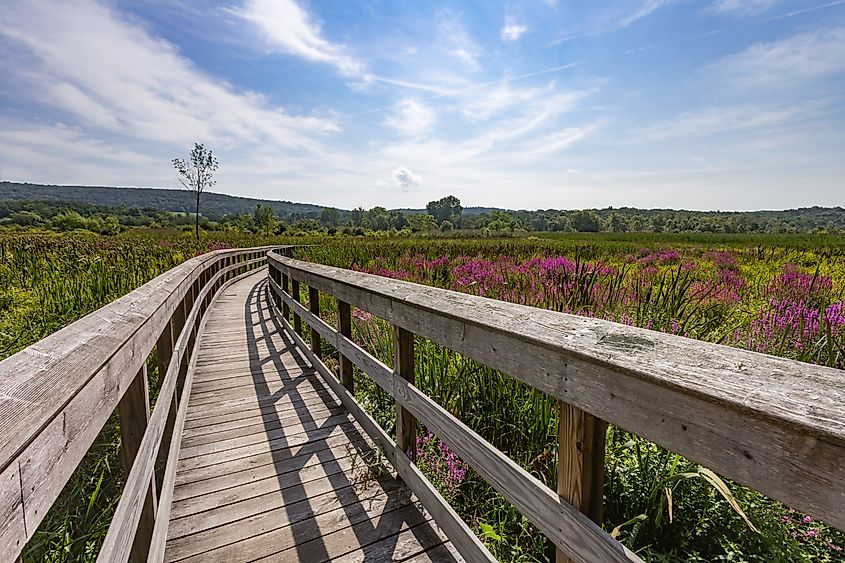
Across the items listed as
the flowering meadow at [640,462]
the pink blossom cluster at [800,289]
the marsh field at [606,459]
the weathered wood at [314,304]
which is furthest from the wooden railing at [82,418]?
the pink blossom cluster at [800,289]

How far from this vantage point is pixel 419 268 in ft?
30.1

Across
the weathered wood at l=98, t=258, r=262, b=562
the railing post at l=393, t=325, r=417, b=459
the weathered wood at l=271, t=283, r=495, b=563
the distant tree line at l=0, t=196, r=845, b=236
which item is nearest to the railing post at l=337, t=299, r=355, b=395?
the weathered wood at l=271, t=283, r=495, b=563

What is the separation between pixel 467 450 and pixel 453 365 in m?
1.83

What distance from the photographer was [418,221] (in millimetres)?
122188

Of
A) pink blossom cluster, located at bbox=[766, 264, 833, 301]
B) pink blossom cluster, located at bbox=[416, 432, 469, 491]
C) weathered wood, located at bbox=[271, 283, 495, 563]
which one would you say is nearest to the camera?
weathered wood, located at bbox=[271, 283, 495, 563]

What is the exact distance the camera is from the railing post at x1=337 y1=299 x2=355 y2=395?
339cm

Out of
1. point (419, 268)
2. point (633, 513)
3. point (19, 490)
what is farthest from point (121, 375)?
point (419, 268)

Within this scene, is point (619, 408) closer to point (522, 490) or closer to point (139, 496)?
point (522, 490)

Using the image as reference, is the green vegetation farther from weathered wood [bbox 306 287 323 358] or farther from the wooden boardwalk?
the wooden boardwalk

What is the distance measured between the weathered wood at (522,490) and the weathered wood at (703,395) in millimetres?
334

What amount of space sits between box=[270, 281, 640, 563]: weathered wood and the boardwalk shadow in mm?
601

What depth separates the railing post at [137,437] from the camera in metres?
1.59

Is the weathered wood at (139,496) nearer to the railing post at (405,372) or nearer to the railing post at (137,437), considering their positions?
the railing post at (137,437)

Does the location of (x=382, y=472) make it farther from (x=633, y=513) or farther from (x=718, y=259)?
(x=718, y=259)
